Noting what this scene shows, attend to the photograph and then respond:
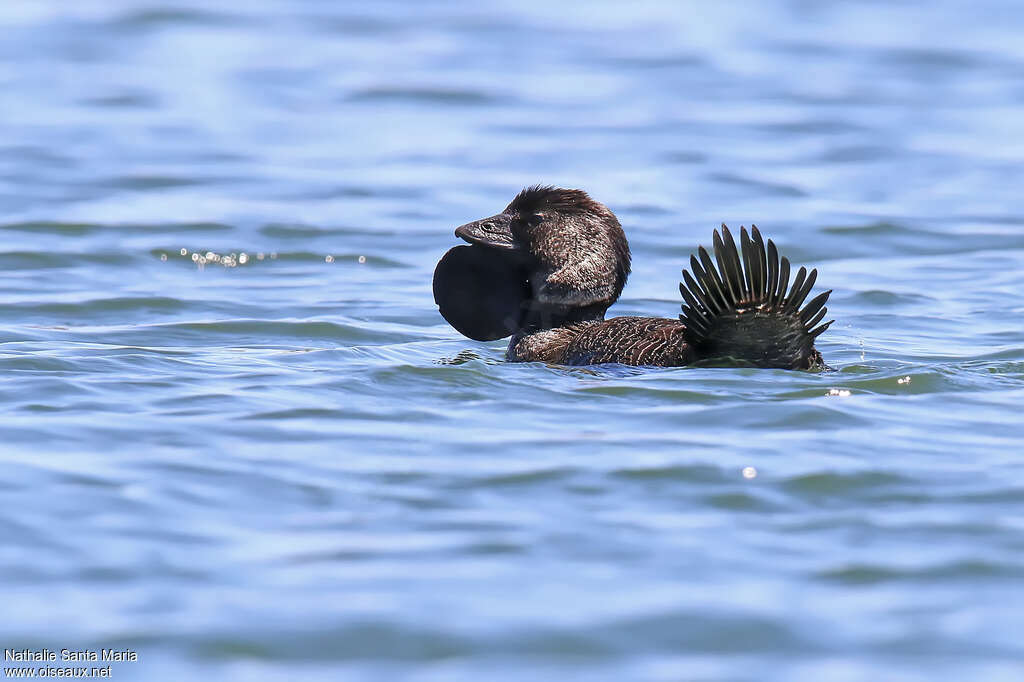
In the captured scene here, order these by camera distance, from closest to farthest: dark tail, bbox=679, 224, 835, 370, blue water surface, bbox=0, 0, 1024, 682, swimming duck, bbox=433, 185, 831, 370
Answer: blue water surface, bbox=0, 0, 1024, 682 → dark tail, bbox=679, 224, 835, 370 → swimming duck, bbox=433, 185, 831, 370

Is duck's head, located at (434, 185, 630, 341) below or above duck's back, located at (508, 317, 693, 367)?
above

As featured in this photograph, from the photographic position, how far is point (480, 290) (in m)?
8.72

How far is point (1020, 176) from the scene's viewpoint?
1538 cm

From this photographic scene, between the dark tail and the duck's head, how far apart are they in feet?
3.73

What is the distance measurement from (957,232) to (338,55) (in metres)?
10.8

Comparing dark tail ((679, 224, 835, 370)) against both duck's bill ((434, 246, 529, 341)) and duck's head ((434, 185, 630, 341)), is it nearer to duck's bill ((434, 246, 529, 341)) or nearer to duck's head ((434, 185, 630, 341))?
duck's head ((434, 185, 630, 341))

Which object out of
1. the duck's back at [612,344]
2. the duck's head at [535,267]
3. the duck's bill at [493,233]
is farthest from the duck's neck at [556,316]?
the duck's bill at [493,233]

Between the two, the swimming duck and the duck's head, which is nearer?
the swimming duck

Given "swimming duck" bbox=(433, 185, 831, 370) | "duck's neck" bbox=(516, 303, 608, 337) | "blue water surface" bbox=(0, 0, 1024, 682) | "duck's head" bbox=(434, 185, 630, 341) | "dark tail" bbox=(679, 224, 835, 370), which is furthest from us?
"duck's neck" bbox=(516, 303, 608, 337)

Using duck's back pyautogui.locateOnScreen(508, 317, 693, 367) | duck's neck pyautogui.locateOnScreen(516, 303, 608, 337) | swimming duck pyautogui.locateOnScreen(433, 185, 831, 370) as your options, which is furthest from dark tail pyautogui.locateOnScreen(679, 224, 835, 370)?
duck's neck pyautogui.locateOnScreen(516, 303, 608, 337)

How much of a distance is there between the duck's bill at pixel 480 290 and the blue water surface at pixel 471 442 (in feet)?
0.89

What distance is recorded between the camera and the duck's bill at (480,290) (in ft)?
28.4

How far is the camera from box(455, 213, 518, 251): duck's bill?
8.52 metres

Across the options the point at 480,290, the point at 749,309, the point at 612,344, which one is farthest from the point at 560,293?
the point at 749,309
